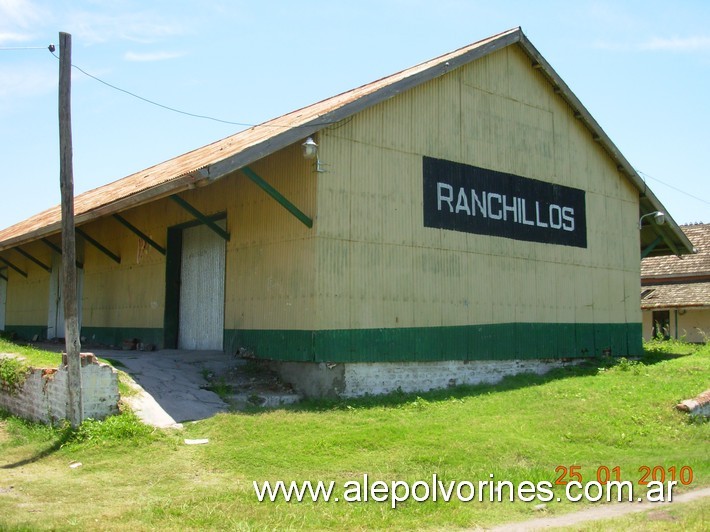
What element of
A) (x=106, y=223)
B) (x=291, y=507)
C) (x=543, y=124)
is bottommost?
(x=291, y=507)

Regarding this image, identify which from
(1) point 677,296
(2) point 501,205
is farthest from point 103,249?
(1) point 677,296

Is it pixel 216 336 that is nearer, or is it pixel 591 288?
pixel 216 336

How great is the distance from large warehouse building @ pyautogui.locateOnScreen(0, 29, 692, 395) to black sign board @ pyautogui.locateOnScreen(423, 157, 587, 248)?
0.16 feet

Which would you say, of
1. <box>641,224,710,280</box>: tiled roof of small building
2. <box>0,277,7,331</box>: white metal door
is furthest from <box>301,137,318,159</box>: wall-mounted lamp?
<box>641,224,710,280</box>: tiled roof of small building

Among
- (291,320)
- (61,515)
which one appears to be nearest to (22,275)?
(291,320)

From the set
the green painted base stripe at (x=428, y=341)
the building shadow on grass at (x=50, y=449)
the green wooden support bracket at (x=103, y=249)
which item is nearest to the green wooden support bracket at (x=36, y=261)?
the green wooden support bracket at (x=103, y=249)

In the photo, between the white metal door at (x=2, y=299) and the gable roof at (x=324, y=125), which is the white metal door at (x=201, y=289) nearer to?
the gable roof at (x=324, y=125)

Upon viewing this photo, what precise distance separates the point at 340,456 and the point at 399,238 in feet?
19.1

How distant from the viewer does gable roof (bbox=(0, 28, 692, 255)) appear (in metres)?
12.3

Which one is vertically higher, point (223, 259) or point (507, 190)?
point (507, 190)

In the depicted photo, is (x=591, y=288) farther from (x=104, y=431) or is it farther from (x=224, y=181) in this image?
(x=104, y=431)

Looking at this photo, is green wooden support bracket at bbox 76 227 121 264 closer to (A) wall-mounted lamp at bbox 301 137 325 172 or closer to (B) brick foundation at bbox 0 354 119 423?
(B) brick foundation at bbox 0 354 119 423

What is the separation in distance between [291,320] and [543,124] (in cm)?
866

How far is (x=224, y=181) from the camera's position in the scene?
1608 cm
